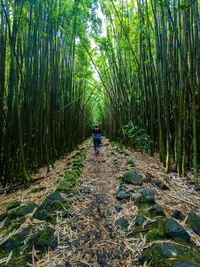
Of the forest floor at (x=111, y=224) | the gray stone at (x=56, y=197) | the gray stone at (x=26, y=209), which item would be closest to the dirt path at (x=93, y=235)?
the forest floor at (x=111, y=224)

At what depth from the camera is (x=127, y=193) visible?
1.50 m

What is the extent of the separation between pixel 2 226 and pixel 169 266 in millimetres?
1214

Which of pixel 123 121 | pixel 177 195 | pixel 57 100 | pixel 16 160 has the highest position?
pixel 57 100

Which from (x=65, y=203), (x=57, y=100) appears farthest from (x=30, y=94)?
(x=65, y=203)

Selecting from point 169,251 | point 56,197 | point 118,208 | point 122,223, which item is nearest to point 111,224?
point 122,223

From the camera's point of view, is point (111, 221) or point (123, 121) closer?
point (111, 221)

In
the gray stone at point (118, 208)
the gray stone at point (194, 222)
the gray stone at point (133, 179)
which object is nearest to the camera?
the gray stone at point (194, 222)

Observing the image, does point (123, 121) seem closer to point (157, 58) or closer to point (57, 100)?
point (57, 100)

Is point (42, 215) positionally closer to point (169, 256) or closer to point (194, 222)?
point (169, 256)

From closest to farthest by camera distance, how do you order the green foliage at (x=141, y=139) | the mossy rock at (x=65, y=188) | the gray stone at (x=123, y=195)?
the gray stone at (x=123, y=195)
the mossy rock at (x=65, y=188)
the green foliage at (x=141, y=139)

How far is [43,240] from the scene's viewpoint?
35.4 inches

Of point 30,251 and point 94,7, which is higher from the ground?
point 94,7

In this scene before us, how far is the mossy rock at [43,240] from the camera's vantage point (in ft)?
2.83

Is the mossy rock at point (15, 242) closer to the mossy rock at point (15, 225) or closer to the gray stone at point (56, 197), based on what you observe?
the mossy rock at point (15, 225)
